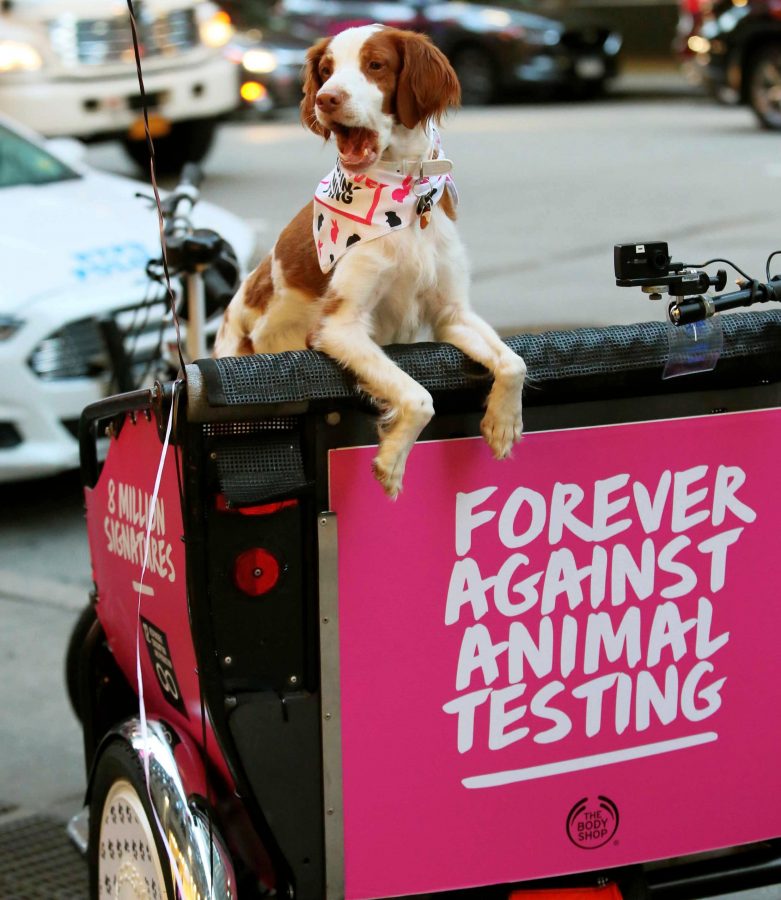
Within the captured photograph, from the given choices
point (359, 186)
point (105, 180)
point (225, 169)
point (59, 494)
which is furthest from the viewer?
point (225, 169)

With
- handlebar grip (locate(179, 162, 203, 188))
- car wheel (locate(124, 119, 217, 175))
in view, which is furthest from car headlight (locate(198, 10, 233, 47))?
handlebar grip (locate(179, 162, 203, 188))

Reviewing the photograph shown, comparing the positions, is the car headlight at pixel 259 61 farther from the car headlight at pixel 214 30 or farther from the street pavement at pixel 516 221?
the car headlight at pixel 214 30

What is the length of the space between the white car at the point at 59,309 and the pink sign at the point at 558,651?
319cm

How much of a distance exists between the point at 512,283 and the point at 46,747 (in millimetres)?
5320

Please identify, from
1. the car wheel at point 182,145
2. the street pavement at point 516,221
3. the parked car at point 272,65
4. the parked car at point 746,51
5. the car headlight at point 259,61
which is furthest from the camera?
the car headlight at point 259,61

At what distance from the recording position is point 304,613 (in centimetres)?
225

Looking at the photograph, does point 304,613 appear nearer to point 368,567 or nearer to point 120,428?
point 368,567

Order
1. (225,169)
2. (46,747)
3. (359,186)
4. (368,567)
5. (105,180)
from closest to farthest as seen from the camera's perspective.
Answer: (368,567) → (359,186) → (46,747) → (105,180) → (225,169)

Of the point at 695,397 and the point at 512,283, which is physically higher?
the point at 695,397

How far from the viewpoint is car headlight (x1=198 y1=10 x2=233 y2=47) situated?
11773 mm

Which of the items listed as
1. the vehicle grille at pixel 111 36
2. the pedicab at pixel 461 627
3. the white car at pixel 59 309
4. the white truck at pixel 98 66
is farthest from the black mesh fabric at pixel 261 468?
the vehicle grille at pixel 111 36

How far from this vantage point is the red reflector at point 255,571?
221 centimetres

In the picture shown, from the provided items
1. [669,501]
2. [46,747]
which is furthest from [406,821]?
[46,747]

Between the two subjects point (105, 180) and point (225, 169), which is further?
point (225, 169)
